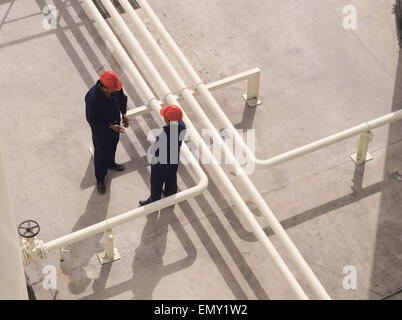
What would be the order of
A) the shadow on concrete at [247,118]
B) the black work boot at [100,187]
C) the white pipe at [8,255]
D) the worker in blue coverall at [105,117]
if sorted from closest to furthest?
the white pipe at [8,255], the worker in blue coverall at [105,117], the black work boot at [100,187], the shadow on concrete at [247,118]

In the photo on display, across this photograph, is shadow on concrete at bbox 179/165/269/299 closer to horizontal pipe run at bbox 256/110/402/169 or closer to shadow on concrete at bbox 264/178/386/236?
shadow on concrete at bbox 264/178/386/236

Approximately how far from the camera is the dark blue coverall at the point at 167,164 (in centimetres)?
692

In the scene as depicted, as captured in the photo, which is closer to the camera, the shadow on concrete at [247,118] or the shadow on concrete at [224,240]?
the shadow on concrete at [224,240]

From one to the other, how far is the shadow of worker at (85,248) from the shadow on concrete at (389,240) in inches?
97.8

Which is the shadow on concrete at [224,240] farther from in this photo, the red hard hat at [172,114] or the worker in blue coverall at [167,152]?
the red hard hat at [172,114]

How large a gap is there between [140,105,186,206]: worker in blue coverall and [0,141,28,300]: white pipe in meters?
2.19

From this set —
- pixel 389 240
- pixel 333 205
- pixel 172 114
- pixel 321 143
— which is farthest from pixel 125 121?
pixel 389 240

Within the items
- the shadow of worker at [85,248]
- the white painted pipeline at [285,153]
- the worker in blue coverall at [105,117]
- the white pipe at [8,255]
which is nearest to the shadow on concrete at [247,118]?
the white painted pipeline at [285,153]

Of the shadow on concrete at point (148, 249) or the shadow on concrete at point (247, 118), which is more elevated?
the shadow on concrete at point (247, 118)

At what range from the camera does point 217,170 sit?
23.5 feet

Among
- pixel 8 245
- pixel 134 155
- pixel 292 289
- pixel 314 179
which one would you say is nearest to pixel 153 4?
pixel 134 155

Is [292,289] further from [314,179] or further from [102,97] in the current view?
[102,97]

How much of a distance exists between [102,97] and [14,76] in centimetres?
195

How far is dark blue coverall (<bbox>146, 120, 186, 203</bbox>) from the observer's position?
6.92 m
